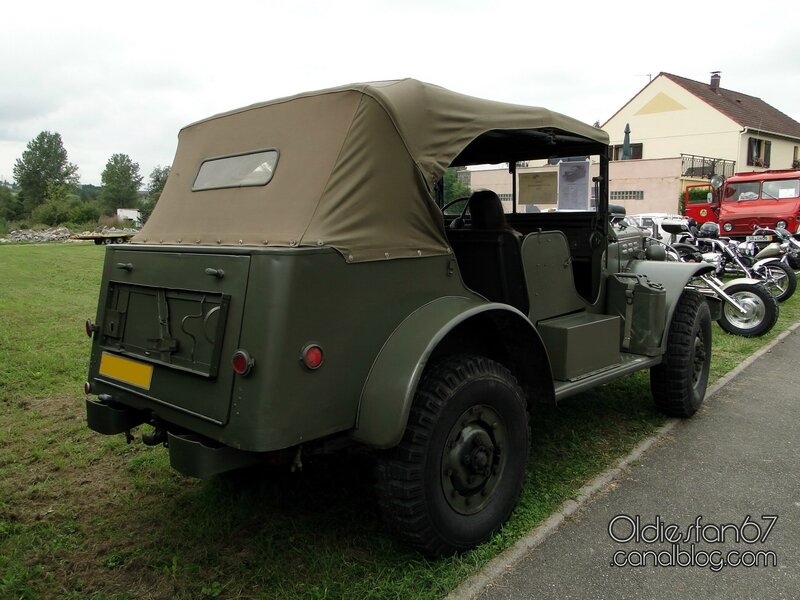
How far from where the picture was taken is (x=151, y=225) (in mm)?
3436

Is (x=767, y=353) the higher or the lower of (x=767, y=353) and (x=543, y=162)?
the lower

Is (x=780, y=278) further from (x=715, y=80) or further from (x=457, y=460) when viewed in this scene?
(x=715, y=80)

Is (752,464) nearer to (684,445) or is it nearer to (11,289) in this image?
(684,445)

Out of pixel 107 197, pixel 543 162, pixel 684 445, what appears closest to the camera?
pixel 684 445

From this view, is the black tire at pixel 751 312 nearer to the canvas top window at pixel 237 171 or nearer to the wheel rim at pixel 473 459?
the wheel rim at pixel 473 459

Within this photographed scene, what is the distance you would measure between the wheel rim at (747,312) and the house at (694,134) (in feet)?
60.2

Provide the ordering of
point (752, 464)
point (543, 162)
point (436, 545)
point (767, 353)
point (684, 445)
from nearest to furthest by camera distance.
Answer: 1. point (436, 545)
2. point (752, 464)
3. point (684, 445)
4. point (543, 162)
5. point (767, 353)

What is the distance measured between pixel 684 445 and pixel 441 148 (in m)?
2.70

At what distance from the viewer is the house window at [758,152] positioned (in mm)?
29984

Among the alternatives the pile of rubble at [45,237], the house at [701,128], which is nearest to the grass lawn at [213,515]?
the pile of rubble at [45,237]

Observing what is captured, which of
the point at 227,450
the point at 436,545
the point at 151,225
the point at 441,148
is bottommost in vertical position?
the point at 436,545

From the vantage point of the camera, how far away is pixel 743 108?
3328 centimetres

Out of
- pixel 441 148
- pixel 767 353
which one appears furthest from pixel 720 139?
pixel 441 148

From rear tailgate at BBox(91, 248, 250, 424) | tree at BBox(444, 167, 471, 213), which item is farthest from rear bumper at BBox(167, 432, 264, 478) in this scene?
tree at BBox(444, 167, 471, 213)
